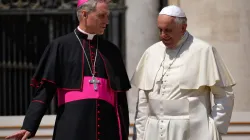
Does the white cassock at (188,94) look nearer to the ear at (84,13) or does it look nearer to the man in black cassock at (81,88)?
the man in black cassock at (81,88)

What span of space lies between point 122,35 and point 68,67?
10.1ft

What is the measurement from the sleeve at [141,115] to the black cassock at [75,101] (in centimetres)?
12

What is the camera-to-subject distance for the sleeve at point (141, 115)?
6.38m

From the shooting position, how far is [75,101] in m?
6.34

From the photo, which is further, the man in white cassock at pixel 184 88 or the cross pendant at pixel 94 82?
the cross pendant at pixel 94 82

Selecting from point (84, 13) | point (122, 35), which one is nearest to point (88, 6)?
point (84, 13)

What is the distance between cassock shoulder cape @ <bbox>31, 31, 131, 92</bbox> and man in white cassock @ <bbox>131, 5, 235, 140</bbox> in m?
0.27

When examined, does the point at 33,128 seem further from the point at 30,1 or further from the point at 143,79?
the point at 30,1

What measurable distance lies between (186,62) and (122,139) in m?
0.74

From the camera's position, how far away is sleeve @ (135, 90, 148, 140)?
638cm

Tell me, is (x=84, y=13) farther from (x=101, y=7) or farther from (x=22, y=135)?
(x=22, y=135)

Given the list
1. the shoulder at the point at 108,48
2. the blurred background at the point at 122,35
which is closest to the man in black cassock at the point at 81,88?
the shoulder at the point at 108,48

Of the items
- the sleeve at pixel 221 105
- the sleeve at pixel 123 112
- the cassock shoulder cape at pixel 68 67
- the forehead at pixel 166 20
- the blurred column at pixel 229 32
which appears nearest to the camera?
the forehead at pixel 166 20

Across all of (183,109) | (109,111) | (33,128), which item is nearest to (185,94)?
(183,109)
